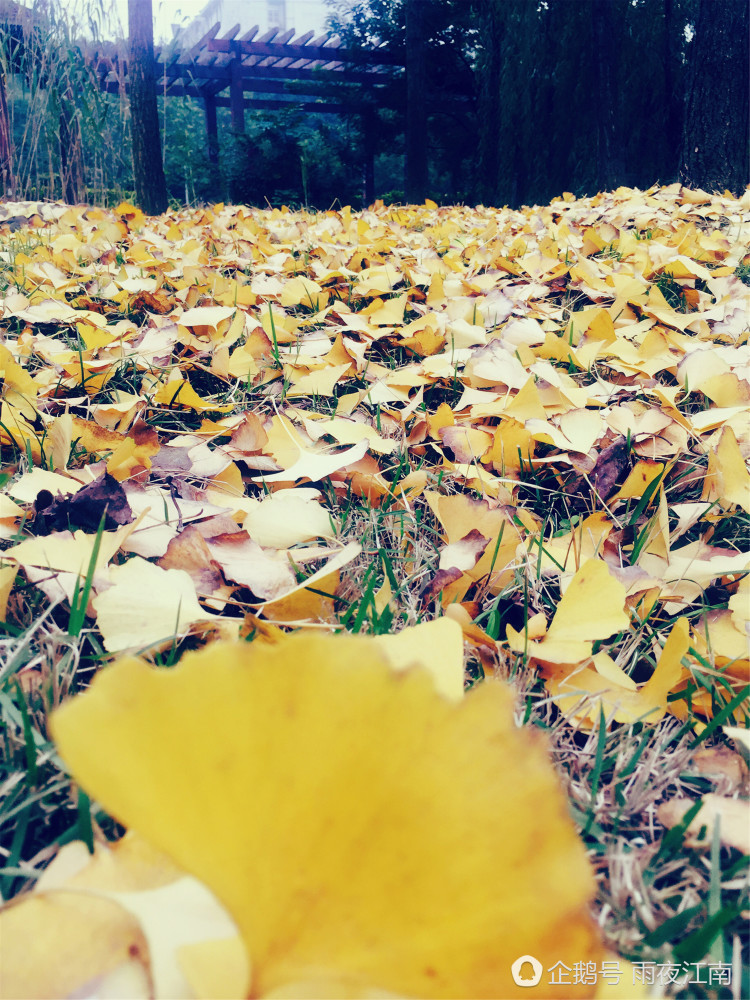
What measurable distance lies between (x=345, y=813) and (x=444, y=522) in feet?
1.70

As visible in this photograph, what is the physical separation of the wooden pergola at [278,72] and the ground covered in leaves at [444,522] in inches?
400

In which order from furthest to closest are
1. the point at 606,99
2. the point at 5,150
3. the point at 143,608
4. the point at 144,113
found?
the point at 606,99 → the point at 144,113 → the point at 5,150 → the point at 143,608

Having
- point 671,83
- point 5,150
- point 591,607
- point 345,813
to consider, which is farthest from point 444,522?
point 671,83

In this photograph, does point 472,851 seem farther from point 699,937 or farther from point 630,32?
point 630,32

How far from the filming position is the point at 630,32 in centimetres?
765

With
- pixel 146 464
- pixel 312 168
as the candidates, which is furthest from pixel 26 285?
pixel 312 168

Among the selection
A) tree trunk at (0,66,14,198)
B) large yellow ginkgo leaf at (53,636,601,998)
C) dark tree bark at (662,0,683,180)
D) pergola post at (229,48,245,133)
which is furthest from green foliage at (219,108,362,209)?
large yellow ginkgo leaf at (53,636,601,998)

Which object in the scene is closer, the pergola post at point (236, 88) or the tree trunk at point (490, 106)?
the tree trunk at point (490, 106)

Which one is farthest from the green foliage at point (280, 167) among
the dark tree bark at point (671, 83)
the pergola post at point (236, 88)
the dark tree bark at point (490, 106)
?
the dark tree bark at point (671, 83)

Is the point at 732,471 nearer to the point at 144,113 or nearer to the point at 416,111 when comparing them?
the point at 144,113

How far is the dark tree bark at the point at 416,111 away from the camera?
7832 millimetres

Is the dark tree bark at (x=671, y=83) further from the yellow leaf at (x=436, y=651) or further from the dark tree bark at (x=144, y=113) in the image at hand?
the yellow leaf at (x=436, y=651)

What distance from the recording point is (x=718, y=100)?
3.96 metres

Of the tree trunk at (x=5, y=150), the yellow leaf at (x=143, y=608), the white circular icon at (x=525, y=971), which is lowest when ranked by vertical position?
the white circular icon at (x=525, y=971)
